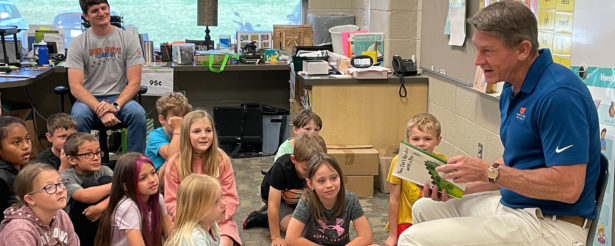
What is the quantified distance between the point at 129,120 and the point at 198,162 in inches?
50.0

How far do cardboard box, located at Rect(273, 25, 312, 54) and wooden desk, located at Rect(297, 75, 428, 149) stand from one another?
1.58m

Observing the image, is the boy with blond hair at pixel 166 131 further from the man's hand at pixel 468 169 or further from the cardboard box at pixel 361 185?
the man's hand at pixel 468 169

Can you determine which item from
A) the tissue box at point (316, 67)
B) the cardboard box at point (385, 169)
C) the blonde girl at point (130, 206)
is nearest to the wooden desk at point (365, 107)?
the tissue box at point (316, 67)

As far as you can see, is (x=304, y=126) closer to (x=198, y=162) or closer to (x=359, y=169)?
(x=198, y=162)

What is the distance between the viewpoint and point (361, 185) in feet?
15.3

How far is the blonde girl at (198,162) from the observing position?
133 inches

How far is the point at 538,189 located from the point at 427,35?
120 inches

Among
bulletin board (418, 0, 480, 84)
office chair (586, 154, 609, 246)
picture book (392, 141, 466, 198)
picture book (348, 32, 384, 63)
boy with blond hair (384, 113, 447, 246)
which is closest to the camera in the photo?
office chair (586, 154, 609, 246)

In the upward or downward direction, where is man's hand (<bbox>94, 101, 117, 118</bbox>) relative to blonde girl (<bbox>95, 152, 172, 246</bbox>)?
upward

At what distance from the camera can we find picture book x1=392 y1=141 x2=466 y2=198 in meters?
2.44

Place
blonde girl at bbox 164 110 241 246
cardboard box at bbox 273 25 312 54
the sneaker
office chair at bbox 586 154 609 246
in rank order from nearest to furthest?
office chair at bbox 586 154 609 246 < blonde girl at bbox 164 110 241 246 < the sneaker < cardboard box at bbox 273 25 312 54

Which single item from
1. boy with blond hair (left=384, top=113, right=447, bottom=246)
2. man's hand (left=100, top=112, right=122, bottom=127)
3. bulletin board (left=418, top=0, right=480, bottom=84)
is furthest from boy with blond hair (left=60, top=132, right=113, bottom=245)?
bulletin board (left=418, top=0, right=480, bottom=84)

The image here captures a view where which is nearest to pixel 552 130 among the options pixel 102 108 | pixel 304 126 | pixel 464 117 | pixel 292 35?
pixel 304 126

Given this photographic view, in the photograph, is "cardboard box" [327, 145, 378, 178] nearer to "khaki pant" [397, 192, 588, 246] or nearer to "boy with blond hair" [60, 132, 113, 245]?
"boy with blond hair" [60, 132, 113, 245]
